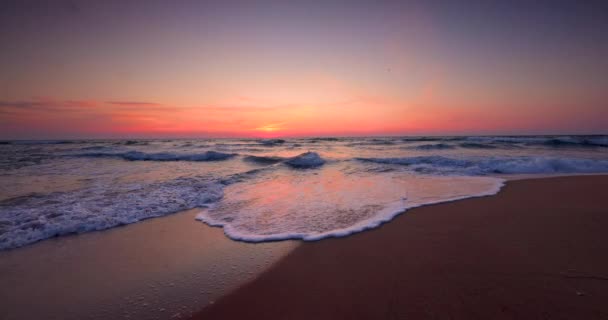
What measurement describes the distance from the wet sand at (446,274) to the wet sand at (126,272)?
1.05ft

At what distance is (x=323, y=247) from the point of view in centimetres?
347

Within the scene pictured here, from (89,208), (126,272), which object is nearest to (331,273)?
(126,272)

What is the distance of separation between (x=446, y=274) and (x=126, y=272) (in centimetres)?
358

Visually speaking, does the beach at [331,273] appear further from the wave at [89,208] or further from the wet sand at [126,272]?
the wave at [89,208]

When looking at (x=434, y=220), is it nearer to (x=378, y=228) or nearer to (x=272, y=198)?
(x=378, y=228)

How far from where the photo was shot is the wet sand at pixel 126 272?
2.36 m

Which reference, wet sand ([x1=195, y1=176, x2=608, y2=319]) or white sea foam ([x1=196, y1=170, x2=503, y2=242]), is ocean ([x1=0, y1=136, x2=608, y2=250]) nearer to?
white sea foam ([x1=196, y1=170, x2=503, y2=242])

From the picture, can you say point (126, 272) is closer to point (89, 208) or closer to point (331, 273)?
point (331, 273)

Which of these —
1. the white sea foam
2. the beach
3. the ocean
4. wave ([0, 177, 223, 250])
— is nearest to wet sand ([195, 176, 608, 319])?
the beach

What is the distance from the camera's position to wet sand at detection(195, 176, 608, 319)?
219 cm

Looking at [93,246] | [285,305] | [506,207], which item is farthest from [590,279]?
[93,246]

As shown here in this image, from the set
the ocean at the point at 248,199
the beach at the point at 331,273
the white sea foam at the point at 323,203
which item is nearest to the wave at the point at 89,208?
the ocean at the point at 248,199

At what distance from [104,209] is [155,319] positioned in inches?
158

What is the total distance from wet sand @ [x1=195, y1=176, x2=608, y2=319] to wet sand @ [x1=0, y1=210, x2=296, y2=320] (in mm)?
319
